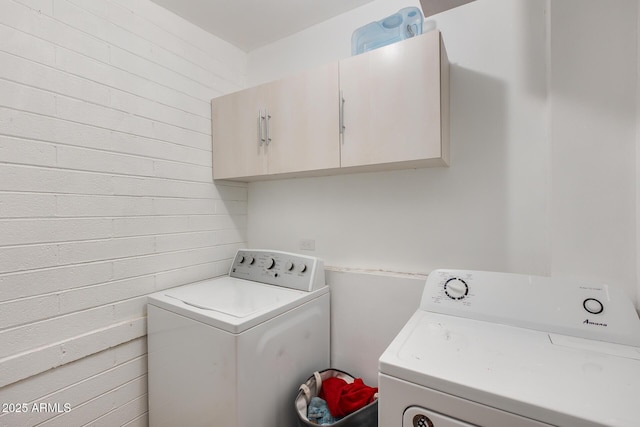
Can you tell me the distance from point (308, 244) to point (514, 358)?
4.16 feet

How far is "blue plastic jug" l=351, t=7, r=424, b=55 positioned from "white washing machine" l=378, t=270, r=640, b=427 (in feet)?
3.87

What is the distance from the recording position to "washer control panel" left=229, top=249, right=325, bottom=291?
1599 millimetres

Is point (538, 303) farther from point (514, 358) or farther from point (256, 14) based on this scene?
point (256, 14)

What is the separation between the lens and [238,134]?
1799 millimetres

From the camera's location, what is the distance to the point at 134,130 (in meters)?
1.53

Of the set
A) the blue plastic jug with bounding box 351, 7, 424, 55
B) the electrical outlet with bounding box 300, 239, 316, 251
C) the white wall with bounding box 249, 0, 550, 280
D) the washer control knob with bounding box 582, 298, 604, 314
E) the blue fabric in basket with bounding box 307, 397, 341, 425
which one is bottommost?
the blue fabric in basket with bounding box 307, 397, 341, 425

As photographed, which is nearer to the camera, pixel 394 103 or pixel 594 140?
pixel 594 140

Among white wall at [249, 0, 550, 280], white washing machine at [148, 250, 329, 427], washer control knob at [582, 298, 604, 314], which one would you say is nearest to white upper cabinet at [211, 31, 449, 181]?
white wall at [249, 0, 550, 280]

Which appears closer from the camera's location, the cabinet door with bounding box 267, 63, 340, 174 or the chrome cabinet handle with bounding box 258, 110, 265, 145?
the cabinet door with bounding box 267, 63, 340, 174

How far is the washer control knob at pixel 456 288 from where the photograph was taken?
3.95 ft

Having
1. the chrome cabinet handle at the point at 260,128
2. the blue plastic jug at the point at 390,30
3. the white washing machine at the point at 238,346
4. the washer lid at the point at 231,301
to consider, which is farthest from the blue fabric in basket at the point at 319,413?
the blue plastic jug at the point at 390,30

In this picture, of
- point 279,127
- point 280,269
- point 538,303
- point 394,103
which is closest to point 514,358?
point 538,303

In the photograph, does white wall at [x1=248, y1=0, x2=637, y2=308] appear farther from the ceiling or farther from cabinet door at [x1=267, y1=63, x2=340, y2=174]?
cabinet door at [x1=267, y1=63, x2=340, y2=174]

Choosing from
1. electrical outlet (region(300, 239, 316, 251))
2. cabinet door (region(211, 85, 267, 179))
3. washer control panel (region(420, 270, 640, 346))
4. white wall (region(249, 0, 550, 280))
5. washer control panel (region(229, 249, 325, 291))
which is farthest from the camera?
electrical outlet (region(300, 239, 316, 251))
